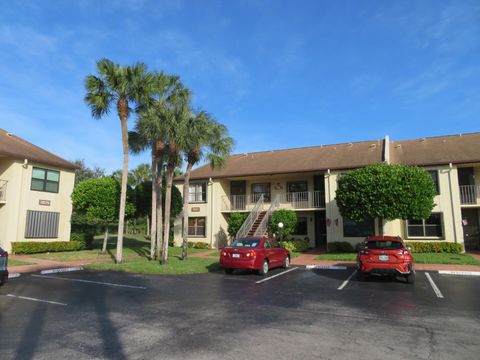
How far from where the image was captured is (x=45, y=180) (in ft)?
77.3

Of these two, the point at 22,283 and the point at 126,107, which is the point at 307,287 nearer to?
the point at 22,283

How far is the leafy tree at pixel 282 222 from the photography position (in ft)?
76.3

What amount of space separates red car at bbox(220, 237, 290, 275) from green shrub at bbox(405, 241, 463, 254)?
35.8 feet

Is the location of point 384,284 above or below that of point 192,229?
below

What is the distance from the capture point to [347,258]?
18547 mm

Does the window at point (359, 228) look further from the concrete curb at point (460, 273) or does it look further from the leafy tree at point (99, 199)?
the leafy tree at point (99, 199)

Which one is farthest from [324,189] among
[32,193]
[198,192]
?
[32,193]

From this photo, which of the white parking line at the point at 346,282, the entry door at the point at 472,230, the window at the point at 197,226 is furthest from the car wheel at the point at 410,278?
the window at the point at 197,226

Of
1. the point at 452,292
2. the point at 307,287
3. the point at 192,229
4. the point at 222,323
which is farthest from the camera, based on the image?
the point at 192,229

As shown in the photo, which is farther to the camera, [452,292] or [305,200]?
[305,200]

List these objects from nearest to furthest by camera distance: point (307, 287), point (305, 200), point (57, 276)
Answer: point (307, 287) < point (57, 276) < point (305, 200)

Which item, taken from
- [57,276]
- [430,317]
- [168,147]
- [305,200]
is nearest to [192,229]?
[305,200]

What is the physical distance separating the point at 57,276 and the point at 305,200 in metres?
17.3

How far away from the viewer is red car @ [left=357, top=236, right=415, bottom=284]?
11438 millimetres
